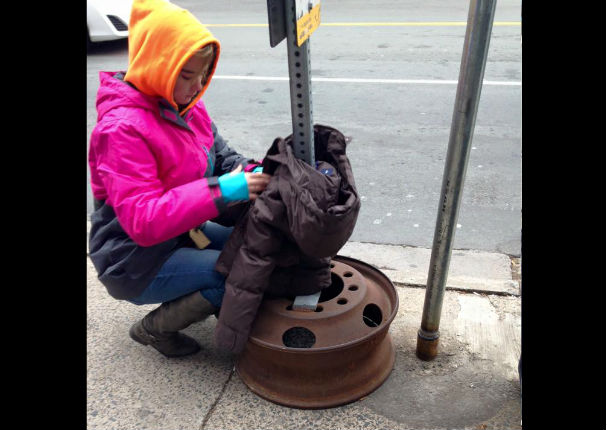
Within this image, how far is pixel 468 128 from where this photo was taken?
2.09 metres

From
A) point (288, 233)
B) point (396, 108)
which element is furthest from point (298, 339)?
point (396, 108)

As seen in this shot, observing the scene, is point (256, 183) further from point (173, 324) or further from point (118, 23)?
point (118, 23)

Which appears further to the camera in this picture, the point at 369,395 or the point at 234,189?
the point at 369,395

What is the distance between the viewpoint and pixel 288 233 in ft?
7.26

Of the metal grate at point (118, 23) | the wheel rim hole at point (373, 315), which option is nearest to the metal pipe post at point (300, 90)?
the wheel rim hole at point (373, 315)

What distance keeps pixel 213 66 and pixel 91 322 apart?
1.43 m

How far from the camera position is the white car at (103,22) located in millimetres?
9484

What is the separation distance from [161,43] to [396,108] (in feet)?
14.8

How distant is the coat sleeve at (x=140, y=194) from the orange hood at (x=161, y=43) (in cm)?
20

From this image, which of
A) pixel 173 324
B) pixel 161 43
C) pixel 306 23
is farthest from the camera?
pixel 173 324

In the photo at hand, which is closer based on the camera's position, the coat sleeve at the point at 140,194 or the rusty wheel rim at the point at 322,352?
the coat sleeve at the point at 140,194

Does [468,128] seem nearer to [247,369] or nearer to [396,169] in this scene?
[247,369]

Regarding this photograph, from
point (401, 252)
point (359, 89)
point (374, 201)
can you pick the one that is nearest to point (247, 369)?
point (401, 252)

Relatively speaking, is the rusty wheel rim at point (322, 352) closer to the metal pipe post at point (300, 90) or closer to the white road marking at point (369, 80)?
the metal pipe post at point (300, 90)
